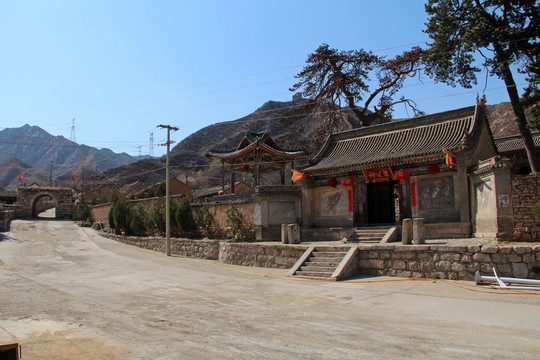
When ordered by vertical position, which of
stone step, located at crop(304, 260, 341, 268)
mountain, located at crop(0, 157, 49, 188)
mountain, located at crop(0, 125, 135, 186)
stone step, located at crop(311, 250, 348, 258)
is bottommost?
stone step, located at crop(304, 260, 341, 268)

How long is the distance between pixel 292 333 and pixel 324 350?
3.26ft

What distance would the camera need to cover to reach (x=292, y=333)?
629 cm

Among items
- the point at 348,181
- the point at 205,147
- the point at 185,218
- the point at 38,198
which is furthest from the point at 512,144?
the point at 205,147

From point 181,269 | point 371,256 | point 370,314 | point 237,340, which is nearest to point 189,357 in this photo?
point 237,340

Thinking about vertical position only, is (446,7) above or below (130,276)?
above

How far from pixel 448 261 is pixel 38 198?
142ft

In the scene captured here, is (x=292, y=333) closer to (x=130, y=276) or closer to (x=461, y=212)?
(x=130, y=276)

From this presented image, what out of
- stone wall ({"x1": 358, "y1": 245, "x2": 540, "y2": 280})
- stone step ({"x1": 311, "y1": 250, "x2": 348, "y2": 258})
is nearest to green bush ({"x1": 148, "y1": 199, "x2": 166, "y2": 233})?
stone step ({"x1": 311, "y1": 250, "x2": 348, "y2": 258})

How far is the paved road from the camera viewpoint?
17.7ft

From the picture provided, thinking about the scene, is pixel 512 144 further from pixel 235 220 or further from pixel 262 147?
pixel 235 220

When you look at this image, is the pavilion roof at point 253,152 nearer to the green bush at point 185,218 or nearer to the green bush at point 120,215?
the green bush at point 185,218

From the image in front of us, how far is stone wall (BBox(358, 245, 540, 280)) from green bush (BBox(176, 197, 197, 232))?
A: 12.0 metres

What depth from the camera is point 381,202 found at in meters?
19.5

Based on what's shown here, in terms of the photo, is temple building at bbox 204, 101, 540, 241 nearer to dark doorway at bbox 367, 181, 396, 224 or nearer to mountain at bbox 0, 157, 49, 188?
dark doorway at bbox 367, 181, 396, 224
